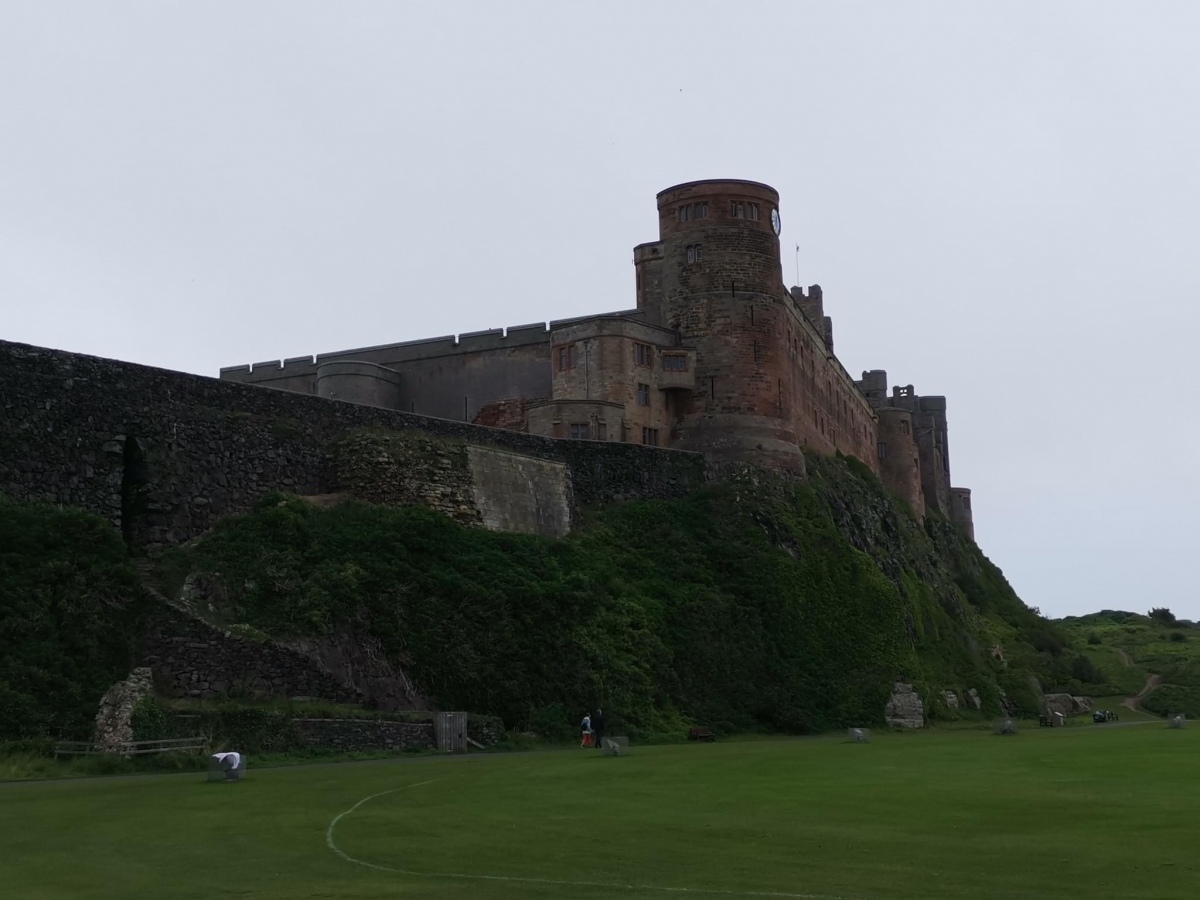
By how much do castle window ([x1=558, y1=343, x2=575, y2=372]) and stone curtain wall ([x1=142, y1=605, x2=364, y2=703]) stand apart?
23136mm

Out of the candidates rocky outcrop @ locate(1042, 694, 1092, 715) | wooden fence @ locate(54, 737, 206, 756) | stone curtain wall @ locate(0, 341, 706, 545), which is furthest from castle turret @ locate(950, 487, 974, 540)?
wooden fence @ locate(54, 737, 206, 756)

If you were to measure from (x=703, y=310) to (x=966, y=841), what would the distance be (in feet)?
127

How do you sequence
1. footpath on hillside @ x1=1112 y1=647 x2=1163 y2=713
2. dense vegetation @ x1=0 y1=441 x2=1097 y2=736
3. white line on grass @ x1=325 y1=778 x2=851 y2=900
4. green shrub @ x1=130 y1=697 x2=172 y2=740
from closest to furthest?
white line on grass @ x1=325 y1=778 x2=851 y2=900, green shrub @ x1=130 y1=697 x2=172 y2=740, dense vegetation @ x1=0 y1=441 x2=1097 y2=736, footpath on hillside @ x1=1112 y1=647 x2=1163 y2=713

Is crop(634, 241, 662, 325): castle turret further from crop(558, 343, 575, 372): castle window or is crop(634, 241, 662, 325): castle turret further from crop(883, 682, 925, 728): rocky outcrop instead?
crop(883, 682, 925, 728): rocky outcrop

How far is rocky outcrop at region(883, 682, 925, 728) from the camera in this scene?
1766 inches

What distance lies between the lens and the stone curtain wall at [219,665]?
3005cm

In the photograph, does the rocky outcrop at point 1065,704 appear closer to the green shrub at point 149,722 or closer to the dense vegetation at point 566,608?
the dense vegetation at point 566,608

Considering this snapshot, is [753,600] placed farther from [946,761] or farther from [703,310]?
[946,761]

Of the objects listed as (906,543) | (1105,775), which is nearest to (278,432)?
(1105,775)

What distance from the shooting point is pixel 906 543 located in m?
69.1

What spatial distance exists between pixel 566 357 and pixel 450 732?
2435 cm

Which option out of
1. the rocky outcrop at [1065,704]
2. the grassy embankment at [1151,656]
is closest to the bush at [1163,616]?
the grassy embankment at [1151,656]

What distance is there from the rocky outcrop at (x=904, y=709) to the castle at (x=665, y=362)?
1033cm

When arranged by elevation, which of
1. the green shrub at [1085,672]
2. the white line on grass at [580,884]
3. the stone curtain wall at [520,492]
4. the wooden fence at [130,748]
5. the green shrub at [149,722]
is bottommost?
the white line on grass at [580,884]
